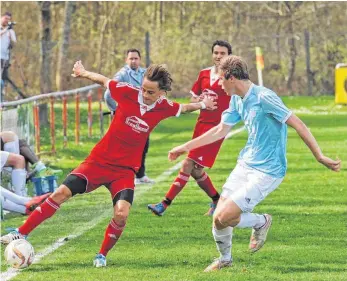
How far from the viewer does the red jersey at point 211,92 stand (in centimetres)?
1402

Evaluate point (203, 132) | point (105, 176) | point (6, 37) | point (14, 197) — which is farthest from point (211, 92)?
point (6, 37)

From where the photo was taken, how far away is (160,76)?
10.7 metres

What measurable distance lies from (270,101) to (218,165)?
10260 millimetres

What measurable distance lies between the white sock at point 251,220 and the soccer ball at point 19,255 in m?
1.77

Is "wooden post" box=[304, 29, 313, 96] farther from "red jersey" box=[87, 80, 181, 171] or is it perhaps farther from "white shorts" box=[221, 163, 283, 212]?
"white shorts" box=[221, 163, 283, 212]

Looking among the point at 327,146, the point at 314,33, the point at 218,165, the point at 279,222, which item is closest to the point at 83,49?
the point at 314,33

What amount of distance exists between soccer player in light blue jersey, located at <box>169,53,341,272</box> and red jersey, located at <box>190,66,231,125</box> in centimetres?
343

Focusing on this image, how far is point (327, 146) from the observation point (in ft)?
78.6

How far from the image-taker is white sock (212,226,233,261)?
10.4 metres

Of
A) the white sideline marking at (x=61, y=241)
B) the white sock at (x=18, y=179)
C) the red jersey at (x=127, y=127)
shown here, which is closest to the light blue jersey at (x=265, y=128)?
the red jersey at (x=127, y=127)

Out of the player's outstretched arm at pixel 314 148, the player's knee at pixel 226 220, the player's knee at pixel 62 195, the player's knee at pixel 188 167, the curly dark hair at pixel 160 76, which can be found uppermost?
the curly dark hair at pixel 160 76

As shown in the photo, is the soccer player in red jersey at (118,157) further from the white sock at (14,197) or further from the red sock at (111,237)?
the white sock at (14,197)

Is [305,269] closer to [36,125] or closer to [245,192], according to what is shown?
[245,192]

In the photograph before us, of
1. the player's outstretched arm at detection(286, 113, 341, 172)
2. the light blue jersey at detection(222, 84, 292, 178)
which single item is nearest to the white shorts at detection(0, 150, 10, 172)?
the light blue jersey at detection(222, 84, 292, 178)
